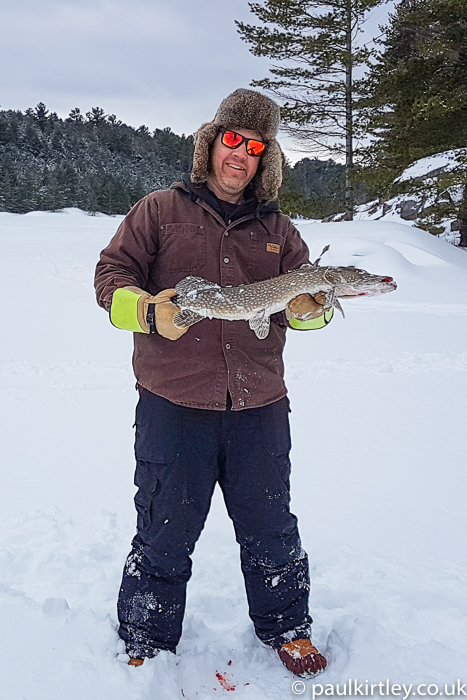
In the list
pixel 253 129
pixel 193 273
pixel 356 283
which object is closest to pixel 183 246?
pixel 193 273

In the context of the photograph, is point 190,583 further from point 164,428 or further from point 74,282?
point 74,282

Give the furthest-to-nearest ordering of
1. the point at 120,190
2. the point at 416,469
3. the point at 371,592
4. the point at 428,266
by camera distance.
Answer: the point at 120,190, the point at 428,266, the point at 416,469, the point at 371,592

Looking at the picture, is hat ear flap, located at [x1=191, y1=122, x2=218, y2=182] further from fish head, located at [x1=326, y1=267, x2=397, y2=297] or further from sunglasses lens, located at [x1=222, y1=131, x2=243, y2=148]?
fish head, located at [x1=326, y1=267, x2=397, y2=297]

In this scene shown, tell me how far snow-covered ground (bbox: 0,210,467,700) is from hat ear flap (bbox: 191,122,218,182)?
1.98 meters

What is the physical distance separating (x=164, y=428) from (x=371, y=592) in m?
1.40

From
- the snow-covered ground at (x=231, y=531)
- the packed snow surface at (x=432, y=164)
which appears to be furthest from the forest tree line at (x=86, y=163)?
the snow-covered ground at (x=231, y=531)

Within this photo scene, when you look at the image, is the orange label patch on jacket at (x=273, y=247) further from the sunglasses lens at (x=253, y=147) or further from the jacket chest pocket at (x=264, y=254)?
the sunglasses lens at (x=253, y=147)

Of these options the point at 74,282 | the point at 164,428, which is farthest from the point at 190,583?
the point at 74,282

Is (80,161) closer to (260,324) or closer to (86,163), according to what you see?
(86,163)

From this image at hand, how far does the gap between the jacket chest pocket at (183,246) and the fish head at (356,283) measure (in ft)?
1.90

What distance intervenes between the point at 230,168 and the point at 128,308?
731mm

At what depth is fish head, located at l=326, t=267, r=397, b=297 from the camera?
2.35 metres

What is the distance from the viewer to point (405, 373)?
6227 millimetres

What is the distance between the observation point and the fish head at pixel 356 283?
2.35 metres
